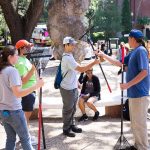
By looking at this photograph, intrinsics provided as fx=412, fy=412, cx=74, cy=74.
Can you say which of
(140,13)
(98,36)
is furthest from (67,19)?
(140,13)

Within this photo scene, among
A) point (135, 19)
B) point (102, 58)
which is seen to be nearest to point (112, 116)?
point (102, 58)

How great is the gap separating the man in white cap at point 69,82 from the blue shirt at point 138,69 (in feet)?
2.67

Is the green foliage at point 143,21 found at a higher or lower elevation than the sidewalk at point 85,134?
lower

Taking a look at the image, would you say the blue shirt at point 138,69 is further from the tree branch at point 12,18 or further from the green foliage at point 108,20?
the green foliage at point 108,20

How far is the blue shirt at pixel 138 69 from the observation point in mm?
5418

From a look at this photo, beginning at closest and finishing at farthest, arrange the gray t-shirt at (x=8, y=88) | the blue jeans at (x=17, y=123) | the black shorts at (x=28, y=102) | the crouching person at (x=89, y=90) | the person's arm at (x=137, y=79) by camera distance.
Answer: the gray t-shirt at (x=8, y=88) → the blue jeans at (x=17, y=123) → the person's arm at (x=137, y=79) → the black shorts at (x=28, y=102) → the crouching person at (x=89, y=90)

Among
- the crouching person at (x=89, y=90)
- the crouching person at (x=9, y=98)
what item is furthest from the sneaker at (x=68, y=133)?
the crouching person at (x=9, y=98)

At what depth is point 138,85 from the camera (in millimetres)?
5520

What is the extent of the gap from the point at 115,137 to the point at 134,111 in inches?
55.5

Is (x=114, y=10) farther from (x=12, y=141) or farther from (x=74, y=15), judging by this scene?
(x=12, y=141)

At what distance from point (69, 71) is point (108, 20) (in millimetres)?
34596

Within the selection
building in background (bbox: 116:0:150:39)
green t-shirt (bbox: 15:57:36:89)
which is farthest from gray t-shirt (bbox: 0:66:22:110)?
building in background (bbox: 116:0:150:39)

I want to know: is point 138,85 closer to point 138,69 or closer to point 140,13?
point 138,69

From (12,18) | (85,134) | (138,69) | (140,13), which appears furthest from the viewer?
(140,13)
